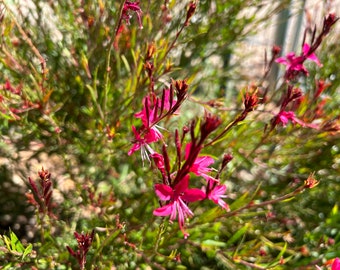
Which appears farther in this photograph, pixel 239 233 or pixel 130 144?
pixel 239 233

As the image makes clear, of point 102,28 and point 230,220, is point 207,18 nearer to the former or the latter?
point 102,28

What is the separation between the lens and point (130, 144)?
4.81 feet

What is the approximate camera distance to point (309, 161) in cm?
222

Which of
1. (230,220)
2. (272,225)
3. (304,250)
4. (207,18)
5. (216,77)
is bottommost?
(272,225)

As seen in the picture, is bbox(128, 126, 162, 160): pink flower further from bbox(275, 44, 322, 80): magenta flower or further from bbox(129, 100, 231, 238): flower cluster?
bbox(275, 44, 322, 80): magenta flower

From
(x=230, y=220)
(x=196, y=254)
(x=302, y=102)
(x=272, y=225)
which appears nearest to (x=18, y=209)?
(x=196, y=254)

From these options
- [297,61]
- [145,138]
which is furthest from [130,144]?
[297,61]

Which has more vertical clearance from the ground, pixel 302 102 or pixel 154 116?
pixel 154 116

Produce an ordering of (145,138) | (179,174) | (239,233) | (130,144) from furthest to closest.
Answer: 1. (239,233)
2. (130,144)
3. (145,138)
4. (179,174)

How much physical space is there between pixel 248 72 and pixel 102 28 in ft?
8.31

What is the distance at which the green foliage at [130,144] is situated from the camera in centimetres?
159

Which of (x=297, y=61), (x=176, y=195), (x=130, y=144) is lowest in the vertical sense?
(x=130, y=144)

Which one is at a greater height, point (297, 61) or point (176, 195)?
point (297, 61)

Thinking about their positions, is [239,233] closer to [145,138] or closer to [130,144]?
[130,144]
